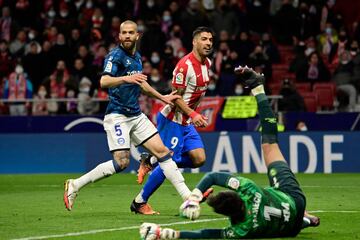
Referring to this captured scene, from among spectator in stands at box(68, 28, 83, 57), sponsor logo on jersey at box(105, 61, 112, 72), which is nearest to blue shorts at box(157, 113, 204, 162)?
sponsor logo on jersey at box(105, 61, 112, 72)

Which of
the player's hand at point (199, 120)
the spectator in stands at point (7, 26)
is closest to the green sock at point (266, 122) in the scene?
the player's hand at point (199, 120)

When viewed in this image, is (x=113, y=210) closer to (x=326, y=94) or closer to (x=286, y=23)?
(x=326, y=94)

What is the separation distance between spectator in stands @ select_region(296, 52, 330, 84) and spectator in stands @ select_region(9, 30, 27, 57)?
24.9 ft

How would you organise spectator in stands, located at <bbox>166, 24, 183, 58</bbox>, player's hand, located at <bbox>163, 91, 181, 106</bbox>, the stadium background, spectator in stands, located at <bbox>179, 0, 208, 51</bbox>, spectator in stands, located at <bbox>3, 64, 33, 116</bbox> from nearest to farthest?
player's hand, located at <bbox>163, 91, 181, 106</bbox>, the stadium background, spectator in stands, located at <bbox>3, 64, 33, 116</bbox>, spectator in stands, located at <bbox>166, 24, 183, 58</bbox>, spectator in stands, located at <bbox>179, 0, 208, 51</bbox>

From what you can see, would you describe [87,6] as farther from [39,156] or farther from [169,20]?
[39,156]

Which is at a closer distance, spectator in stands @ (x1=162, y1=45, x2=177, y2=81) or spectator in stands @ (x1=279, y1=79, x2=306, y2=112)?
spectator in stands @ (x1=279, y1=79, x2=306, y2=112)

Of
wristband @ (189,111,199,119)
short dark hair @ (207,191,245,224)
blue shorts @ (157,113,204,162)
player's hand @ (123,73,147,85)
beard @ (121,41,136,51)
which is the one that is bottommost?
blue shorts @ (157,113,204,162)

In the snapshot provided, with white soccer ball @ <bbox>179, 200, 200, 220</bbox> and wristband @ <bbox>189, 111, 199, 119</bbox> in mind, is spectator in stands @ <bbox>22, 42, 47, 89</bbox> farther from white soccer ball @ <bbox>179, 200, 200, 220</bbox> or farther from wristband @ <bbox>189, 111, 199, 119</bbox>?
white soccer ball @ <bbox>179, 200, 200, 220</bbox>

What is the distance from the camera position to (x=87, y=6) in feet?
91.9

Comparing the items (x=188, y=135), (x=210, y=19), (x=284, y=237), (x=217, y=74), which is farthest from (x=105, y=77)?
(x=210, y=19)

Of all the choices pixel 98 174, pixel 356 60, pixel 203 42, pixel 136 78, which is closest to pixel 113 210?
pixel 98 174

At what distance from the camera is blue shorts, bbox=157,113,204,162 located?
42.4 ft

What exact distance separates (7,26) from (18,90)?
147 inches

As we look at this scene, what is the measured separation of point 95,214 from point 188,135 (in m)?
1.67
